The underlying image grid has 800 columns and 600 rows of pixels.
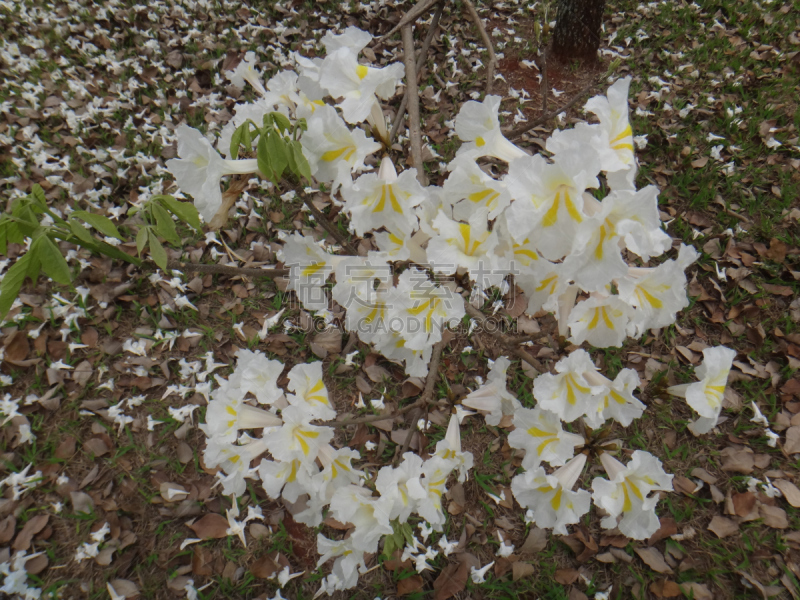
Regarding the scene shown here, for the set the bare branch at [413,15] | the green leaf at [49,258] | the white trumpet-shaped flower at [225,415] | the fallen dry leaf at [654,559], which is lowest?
the fallen dry leaf at [654,559]

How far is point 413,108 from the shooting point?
5.33ft

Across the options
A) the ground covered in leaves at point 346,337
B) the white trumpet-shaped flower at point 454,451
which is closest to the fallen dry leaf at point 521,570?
the ground covered in leaves at point 346,337

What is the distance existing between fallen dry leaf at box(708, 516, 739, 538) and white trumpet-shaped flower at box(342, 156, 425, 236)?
2.45 meters

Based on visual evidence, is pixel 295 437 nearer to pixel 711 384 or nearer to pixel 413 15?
pixel 711 384

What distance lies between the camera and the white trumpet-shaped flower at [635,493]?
129cm

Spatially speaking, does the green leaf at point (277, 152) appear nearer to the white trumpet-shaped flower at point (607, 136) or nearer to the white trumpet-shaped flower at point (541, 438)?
the white trumpet-shaped flower at point (607, 136)

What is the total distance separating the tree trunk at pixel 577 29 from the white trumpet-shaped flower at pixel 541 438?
3.95 meters

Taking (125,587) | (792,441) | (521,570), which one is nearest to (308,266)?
(521,570)

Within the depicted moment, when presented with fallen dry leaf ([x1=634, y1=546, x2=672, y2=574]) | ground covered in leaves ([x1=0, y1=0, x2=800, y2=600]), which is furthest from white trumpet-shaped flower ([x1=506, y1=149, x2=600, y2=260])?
fallen dry leaf ([x1=634, y1=546, x2=672, y2=574])

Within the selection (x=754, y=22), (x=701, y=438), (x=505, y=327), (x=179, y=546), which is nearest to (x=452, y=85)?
(x=505, y=327)

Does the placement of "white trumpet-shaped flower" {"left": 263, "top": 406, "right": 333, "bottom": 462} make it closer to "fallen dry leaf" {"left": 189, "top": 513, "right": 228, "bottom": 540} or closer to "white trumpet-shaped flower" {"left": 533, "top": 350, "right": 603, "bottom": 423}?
"white trumpet-shaped flower" {"left": 533, "top": 350, "right": 603, "bottom": 423}

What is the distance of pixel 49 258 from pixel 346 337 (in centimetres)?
209

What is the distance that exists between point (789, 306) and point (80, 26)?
6.19 meters

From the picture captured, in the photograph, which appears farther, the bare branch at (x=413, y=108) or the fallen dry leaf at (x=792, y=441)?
the fallen dry leaf at (x=792, y=441)
